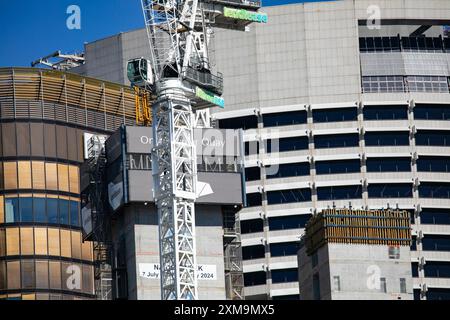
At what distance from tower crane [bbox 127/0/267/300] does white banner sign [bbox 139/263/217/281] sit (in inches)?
1282

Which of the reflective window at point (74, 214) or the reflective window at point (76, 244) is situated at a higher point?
the reflective window at point (74, 214)

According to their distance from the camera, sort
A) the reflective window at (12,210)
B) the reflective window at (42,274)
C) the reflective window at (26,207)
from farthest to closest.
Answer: the reflective window at (26,207)
the reflective window at (12,210)
the reflective window at (42,274)

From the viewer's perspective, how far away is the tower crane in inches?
4252

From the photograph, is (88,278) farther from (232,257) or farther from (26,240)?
(232,257)

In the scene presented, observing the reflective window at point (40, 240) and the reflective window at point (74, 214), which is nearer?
the reflective window at point (40, 240)

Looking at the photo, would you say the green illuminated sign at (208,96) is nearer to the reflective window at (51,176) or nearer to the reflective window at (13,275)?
the reflective window at (51,176)

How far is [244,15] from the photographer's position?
494ft

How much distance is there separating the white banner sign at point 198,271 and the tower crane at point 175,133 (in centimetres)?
3255

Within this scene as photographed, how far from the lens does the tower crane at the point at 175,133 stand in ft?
354

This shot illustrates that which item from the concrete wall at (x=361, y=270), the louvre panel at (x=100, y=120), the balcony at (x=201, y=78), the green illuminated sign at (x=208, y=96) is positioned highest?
the louvre panel at (x=100, y=120)

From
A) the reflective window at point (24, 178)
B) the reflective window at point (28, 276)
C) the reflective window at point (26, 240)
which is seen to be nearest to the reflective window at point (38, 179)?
the reflective window at point (24, 178)

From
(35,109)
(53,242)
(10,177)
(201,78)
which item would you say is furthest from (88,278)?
(201,78)

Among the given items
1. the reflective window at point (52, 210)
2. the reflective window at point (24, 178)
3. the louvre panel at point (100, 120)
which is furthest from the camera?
the louvre panel at point (100, 120)
